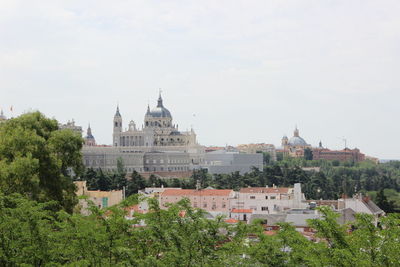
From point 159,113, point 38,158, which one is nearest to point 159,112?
point 159,113

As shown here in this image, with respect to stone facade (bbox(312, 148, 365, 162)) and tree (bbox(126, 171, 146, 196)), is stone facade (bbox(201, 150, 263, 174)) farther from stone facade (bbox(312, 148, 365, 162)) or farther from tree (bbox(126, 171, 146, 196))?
tree (bbox(126, 171, 146, 196))

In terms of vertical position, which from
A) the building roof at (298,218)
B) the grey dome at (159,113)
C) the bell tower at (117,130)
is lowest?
the building roof at (298,218)

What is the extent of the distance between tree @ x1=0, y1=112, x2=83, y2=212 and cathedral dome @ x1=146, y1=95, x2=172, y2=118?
4874 inches

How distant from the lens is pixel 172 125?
163 m

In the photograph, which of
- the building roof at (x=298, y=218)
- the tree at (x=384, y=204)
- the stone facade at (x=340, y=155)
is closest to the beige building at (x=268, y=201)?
the tree at (x=384, y=204)

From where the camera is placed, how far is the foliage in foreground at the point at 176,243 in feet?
54.4

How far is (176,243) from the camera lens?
17688 millimetres

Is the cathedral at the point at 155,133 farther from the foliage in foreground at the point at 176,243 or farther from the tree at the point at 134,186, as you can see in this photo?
the foliage in foreground at the point at 176,243

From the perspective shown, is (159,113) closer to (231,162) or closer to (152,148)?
(152,148)

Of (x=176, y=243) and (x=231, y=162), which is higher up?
(x=231, y=162)

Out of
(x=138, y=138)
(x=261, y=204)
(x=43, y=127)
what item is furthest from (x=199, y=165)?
(x=43, y=127)

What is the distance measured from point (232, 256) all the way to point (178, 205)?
294 cm

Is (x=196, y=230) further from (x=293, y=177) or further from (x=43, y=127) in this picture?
(x=293, y=177)

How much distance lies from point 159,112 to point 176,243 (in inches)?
5606
